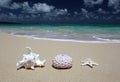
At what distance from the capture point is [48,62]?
3021mm

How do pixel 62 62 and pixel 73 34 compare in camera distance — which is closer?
pixel 62 62

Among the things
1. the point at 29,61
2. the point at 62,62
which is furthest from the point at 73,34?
the point at 29,61

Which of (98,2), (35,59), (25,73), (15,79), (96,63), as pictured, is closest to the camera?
(15,79)

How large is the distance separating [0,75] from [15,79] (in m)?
0.29

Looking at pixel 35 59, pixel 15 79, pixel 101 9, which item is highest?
pixel 101 9

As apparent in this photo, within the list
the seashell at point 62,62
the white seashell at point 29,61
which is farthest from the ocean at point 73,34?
the white seashell at point 29,61

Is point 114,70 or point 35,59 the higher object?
point 35,59

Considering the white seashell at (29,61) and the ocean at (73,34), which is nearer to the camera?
the white seashell at (29,61)

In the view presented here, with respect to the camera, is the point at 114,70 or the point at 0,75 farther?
the point at 114,70

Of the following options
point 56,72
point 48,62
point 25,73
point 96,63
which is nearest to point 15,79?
point 25,73

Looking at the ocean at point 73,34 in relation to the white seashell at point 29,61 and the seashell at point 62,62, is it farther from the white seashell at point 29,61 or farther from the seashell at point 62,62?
the white seashell at point 29,61

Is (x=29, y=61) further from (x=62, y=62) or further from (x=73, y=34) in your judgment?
(x=73, y=34)

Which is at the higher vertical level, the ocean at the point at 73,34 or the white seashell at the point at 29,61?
the white seashell at the point at 29,61

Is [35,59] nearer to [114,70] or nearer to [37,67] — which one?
[37,67]
